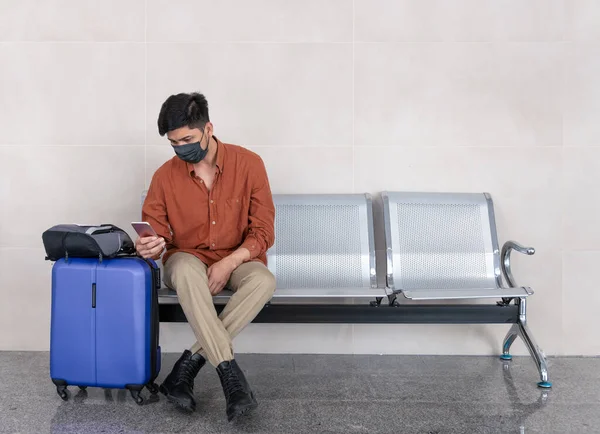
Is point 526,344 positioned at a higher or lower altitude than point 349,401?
higher

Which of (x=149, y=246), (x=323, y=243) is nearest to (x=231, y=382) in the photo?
(x=149, y=246)

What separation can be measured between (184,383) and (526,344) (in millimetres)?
1797

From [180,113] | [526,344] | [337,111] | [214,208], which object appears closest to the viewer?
[180,113]

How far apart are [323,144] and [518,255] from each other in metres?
1.35

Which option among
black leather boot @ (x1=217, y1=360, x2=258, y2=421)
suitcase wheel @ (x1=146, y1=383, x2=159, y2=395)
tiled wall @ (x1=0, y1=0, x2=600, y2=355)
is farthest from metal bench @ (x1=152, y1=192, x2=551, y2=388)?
black leather boot @ (x1=217, y1=360, x2=258, y2=421)

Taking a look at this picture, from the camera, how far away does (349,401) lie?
10.3 ft

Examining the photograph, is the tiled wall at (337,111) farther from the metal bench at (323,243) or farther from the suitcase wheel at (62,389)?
the suitcase wheel at (62,389)

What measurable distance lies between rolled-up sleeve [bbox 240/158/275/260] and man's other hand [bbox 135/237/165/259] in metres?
0.44

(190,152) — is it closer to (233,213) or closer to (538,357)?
(233,213)

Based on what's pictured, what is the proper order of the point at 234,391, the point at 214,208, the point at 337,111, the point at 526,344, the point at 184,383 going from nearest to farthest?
the point at 234,391 < the point at 184,383 < the point at 214,208 < the point at 526,344 < the point at 337,111

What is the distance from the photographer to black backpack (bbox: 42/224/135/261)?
3.04m

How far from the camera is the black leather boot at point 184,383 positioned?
9.65 ft

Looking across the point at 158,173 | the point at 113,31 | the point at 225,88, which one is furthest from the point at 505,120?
the point at 113,31

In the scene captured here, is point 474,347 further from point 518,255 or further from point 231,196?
point 231,196
